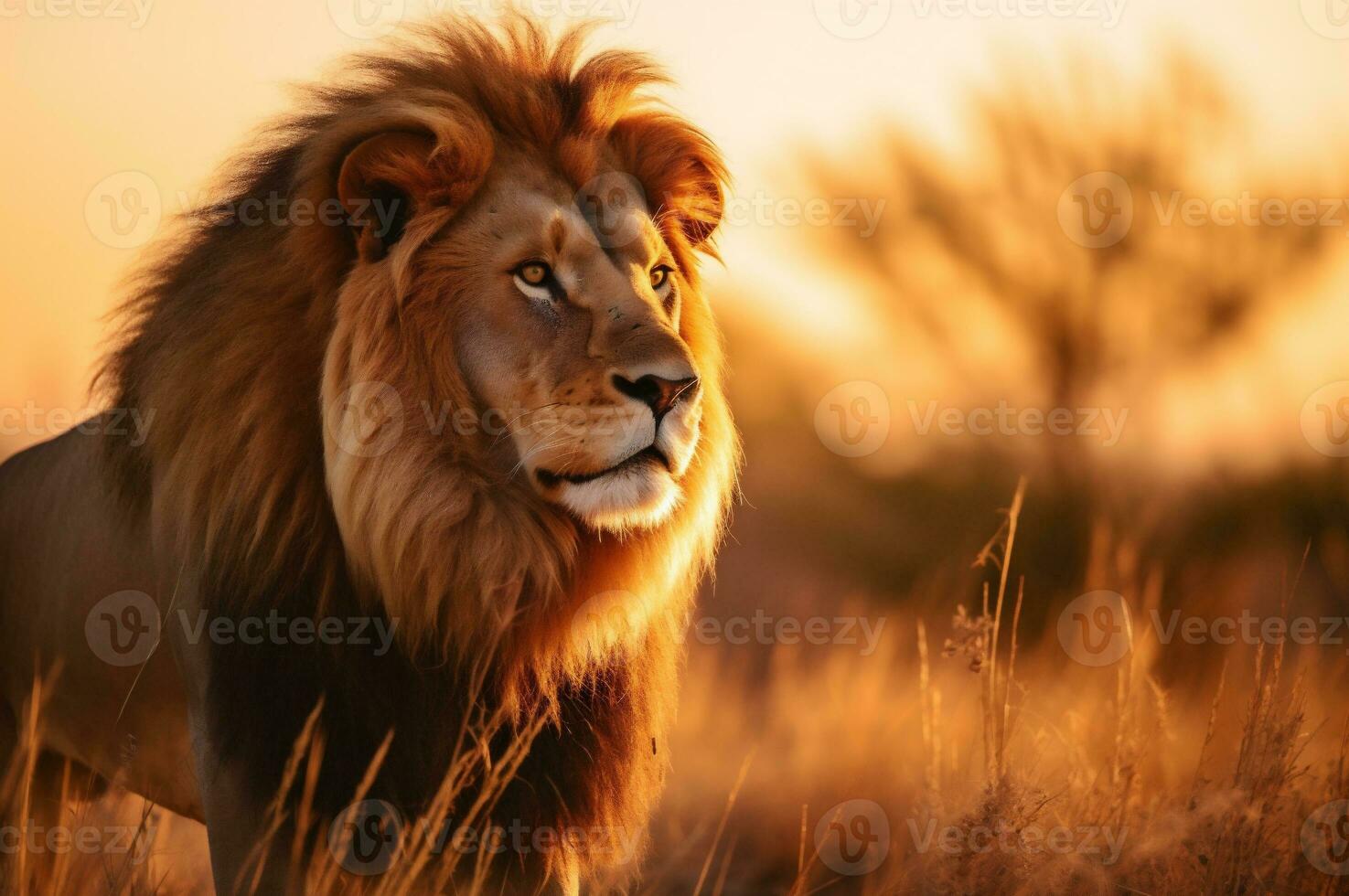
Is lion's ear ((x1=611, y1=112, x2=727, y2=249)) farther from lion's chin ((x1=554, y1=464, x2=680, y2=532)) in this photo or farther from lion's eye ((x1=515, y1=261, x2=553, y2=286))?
lion's chin ((x1=554, y1=464, x2=680, y2=532))

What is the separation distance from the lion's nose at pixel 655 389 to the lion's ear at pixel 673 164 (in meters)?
0.91

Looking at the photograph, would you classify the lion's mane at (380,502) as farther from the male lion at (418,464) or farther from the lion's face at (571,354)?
the lion's face at (571,354)

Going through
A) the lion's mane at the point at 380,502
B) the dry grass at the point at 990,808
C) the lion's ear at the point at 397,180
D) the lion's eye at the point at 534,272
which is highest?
the lion's ear at the point at 397,180

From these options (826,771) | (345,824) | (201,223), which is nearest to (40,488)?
(201,223)

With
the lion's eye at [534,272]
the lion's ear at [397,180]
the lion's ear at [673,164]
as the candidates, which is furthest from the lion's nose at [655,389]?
the lion's ear at [673,164]

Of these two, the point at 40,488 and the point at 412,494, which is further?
the point at 40,488

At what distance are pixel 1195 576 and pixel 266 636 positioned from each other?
362 inches

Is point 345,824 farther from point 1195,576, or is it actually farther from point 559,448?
point 1195,576

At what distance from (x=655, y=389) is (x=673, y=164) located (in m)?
1.02

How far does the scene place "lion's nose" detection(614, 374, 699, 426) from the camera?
11.5 feet

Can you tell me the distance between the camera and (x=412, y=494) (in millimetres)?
3584

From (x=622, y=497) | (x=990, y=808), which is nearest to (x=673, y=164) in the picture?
(x=622, y=497)

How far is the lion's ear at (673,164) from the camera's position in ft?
13.9

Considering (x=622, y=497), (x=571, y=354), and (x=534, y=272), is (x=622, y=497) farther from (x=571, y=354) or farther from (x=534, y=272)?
(x=534, y=272)
